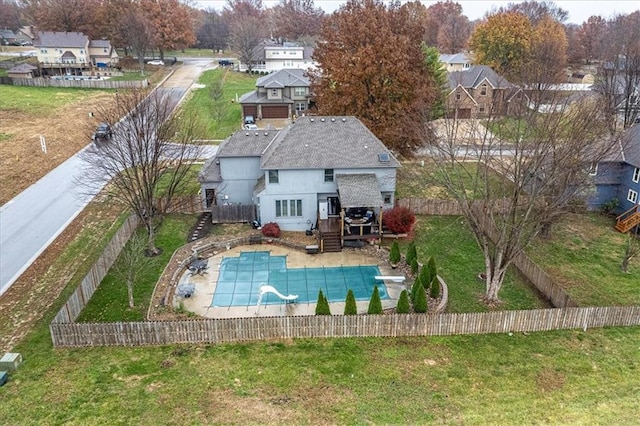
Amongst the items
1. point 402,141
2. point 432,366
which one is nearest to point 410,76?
point 402,141

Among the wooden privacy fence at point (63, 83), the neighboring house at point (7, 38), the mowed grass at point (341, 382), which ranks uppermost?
the neighboring house at point (7, 38)

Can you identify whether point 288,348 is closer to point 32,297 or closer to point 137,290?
point 137,290

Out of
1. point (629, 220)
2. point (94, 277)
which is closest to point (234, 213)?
point (94, 277)

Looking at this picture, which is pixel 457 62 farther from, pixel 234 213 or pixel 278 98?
pixel 234 213

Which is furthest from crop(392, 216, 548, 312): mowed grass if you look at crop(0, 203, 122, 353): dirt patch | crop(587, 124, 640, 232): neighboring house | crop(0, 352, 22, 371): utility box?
crop(0, 203, 122, 353): dirt patch

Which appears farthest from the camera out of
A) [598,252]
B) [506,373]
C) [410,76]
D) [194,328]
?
[410,76]

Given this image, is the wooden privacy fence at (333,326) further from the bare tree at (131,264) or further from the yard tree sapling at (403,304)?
the bare tree at (131,264)

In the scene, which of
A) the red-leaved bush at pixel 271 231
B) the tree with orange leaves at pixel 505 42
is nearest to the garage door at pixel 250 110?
the red-leaved bush at pixel 271 231

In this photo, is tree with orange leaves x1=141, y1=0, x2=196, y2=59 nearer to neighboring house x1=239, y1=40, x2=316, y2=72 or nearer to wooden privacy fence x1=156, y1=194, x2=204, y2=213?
neighboring house x1=239, y1=40, x2=316, y2=72
